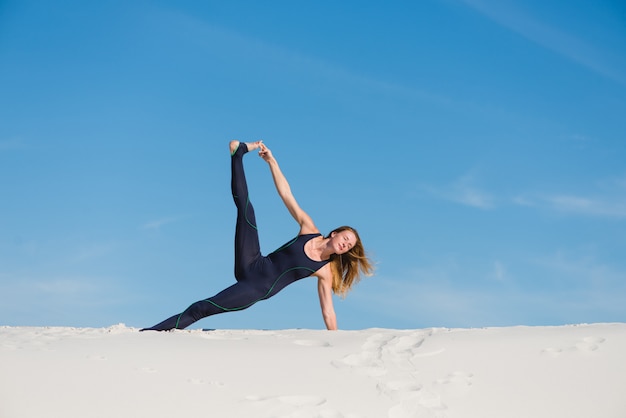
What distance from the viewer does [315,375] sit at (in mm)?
4848

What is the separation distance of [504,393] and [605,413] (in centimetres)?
69

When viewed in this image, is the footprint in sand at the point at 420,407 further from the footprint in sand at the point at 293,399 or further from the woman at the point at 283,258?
the woman at the point at 283,258

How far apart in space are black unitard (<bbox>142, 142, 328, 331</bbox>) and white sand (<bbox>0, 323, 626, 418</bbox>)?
3.76ft

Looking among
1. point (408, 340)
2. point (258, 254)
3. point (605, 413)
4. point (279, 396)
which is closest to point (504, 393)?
point (605, 413)

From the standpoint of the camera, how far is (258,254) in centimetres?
726

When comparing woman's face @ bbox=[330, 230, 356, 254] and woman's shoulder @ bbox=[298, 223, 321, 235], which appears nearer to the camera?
woman's face @ bbox=[330, 230, 356, 254]

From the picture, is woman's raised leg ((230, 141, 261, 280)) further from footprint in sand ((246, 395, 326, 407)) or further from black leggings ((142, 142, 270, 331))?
footprint in sand ((246, 395, 326, 407))

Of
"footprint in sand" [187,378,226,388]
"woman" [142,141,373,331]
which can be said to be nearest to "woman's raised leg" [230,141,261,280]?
"woman" [142,141,373,331]

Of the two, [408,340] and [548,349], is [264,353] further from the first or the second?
[548,349]

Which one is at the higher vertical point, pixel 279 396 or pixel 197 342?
pixel 197 342

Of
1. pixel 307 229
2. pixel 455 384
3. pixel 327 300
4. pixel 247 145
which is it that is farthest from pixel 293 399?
pixel 247 145

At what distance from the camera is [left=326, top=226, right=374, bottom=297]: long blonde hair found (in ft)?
24.3

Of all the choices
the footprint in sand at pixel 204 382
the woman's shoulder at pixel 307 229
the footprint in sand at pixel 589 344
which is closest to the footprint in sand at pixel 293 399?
the footprint in sand at pixel 204 382

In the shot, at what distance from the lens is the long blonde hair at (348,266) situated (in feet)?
24.3
